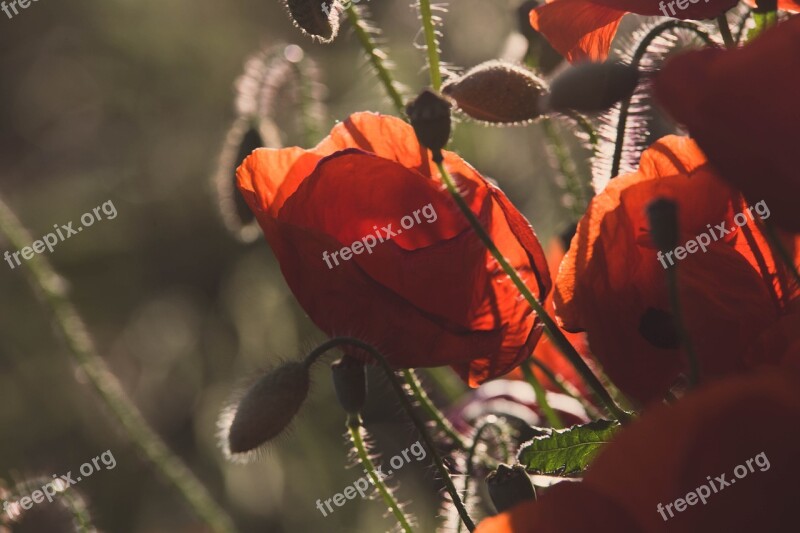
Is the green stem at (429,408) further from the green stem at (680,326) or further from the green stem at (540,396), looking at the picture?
the green stem at (680,326)

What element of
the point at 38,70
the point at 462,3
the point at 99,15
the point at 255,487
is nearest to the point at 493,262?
the point at 255,487

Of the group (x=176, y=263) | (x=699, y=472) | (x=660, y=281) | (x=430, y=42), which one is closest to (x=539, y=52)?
(x=430, y=42)

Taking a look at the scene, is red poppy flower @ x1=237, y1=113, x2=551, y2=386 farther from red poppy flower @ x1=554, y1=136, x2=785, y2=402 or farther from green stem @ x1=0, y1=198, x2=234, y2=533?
green stem @ x1=0, y1=198, x2=234, y2=533

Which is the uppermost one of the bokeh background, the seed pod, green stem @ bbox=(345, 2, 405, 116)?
the seed pod

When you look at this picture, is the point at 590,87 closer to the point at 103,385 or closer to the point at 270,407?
the point at 270,407

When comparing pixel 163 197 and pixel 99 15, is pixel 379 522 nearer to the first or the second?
pixel 163 197

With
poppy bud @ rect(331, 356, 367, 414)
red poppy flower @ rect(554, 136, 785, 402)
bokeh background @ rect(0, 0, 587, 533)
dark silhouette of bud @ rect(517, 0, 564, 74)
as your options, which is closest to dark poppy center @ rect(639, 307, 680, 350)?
red poppy flower @ rect(554, 136, 785, 402)
